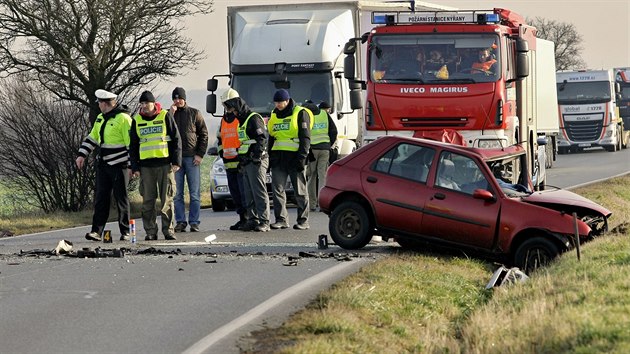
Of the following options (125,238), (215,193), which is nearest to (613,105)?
(215,193)

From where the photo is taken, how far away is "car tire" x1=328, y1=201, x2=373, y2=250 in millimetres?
14570

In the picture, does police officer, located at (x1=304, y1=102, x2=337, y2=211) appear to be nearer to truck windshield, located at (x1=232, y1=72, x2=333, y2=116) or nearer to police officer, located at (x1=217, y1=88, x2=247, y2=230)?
truck windshield, located at (x1=232, y1=72, x2=333, y2=116)

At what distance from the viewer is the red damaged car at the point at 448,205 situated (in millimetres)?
13477

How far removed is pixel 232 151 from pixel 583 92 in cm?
3134

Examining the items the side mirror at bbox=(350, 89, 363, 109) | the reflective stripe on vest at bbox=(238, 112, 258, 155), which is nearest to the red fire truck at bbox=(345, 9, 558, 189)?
the side mirror at bbox=(350, 89, 363, 109)

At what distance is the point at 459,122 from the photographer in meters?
20.1

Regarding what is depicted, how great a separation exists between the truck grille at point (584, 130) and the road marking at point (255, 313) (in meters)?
36.8

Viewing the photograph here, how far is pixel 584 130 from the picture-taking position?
49.2 m

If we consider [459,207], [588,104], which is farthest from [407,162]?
[588,104]

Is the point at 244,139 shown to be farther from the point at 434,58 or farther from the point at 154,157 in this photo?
the point at 434,58

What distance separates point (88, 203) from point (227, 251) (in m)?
18.8

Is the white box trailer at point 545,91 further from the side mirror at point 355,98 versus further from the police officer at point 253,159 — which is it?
the police officer at point 253,159

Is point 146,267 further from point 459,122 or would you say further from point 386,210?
point 459,122

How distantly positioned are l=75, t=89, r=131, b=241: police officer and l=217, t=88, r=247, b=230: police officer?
168 cm
